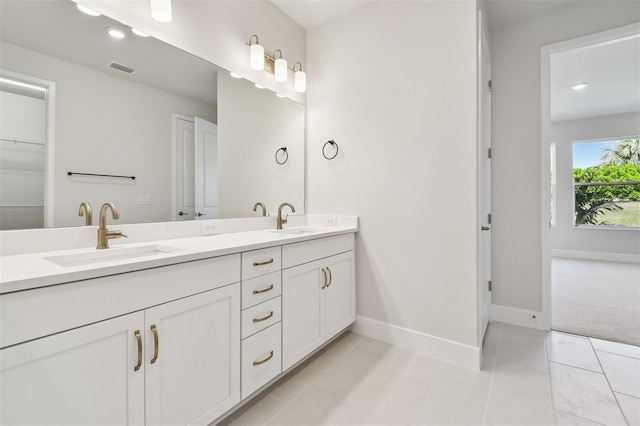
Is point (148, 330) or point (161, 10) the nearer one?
point (148, 330)

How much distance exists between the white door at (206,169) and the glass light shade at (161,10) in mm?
546

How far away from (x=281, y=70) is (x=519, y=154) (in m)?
2.22

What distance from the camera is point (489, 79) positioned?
8.57ft

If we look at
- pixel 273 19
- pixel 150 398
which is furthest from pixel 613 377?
pixel 273 19

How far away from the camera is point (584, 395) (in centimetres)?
162

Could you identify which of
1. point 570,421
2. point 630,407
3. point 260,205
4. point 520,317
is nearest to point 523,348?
point 520,317

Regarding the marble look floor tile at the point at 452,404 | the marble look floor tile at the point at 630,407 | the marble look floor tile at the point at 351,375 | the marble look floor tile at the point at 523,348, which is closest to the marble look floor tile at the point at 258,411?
the marble look floor tile at the point at 351,375

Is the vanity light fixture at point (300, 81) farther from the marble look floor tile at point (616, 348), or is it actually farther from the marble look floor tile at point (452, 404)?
the marble look floor tile at point (616, 348)

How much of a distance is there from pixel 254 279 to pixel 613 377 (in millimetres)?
2275

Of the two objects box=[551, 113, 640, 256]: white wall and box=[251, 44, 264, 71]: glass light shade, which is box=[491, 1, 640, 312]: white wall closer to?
box=[251, 44, 264, 71]: glass light shade

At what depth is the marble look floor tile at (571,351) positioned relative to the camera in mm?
1950

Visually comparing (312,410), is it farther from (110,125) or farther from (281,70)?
(281,70)

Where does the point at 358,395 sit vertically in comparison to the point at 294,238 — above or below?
below

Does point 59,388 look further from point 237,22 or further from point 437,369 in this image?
point 237,22
